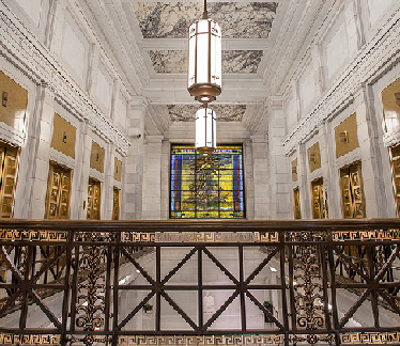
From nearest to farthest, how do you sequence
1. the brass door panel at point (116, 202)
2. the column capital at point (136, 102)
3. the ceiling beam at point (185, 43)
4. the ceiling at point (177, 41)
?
1. the ceiling at point (177, 41)
2. the ceiling beam at point (185, 43)
3. the brass door panel at point (116, 202)
4. the column capital at point (136, 102)

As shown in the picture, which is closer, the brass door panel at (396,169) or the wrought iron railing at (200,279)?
the wrought iron railing at (200,279)

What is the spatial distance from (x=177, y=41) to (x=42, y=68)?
168 inches

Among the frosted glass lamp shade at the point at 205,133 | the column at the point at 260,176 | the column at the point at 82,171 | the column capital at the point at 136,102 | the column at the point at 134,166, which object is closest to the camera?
the column at the point at 82,171

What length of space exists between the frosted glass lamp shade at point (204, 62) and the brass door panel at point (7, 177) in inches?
112

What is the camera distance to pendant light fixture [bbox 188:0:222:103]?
298cm

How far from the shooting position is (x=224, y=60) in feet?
28.8

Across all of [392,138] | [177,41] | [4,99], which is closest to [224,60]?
[177,41]

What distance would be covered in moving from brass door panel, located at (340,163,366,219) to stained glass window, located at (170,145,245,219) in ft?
27.2

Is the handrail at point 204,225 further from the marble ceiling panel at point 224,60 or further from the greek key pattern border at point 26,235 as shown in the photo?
the marble ceiling panel at point 224,60

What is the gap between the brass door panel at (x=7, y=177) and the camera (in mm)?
3984

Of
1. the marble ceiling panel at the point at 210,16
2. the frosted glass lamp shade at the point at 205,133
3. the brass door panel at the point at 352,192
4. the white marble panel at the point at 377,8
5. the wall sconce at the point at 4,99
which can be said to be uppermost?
the marble ceiling panel at the point at 210,16

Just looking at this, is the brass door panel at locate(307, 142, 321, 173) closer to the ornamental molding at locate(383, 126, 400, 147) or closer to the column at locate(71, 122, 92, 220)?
the ornamental molding at locate(383, 126, 400, 147)

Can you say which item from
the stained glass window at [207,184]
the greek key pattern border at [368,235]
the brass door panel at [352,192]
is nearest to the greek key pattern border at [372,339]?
the greek key pattern border at [368,235]

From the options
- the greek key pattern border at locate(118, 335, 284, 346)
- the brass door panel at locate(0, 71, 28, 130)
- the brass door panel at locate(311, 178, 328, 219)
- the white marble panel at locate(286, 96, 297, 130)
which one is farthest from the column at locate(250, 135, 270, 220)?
the greek key pattern border at locate(118, 335, 284, 346)
